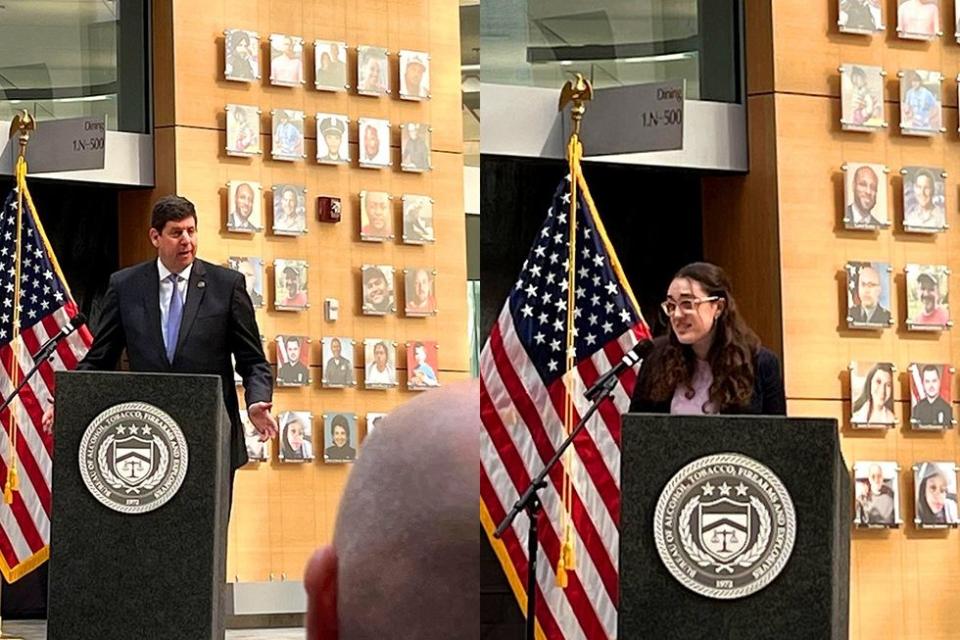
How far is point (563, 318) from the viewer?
4.99 meters

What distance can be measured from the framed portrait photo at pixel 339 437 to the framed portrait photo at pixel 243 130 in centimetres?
89

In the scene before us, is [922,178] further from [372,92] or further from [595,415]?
[372,92]

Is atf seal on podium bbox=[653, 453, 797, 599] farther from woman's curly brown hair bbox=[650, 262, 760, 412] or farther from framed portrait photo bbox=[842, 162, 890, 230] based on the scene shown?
framed portrait photo bbox=[842, 162, 890, 230]

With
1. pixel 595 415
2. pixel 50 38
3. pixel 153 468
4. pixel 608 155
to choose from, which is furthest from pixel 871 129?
pixel 50 38

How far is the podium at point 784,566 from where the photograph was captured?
2.81 metres

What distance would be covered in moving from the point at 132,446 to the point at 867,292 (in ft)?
6.35

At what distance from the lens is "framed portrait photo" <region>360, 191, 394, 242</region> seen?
15.8 feet

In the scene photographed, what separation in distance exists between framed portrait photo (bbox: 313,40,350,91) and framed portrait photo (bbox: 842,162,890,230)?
4.16 ft

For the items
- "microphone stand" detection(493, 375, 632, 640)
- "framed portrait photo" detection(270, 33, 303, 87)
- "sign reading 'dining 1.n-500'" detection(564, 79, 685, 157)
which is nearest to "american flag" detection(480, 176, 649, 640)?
"microphone stand" detection(493, 375, 632, 640)

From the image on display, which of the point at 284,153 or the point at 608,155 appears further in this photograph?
the point at 284,153

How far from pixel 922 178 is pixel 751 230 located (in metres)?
0.49

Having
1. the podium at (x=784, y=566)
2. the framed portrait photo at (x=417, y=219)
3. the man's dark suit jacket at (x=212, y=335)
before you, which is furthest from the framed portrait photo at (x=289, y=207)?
the podium at (x=784, y=566)

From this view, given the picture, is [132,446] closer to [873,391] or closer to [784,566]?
[784,566]

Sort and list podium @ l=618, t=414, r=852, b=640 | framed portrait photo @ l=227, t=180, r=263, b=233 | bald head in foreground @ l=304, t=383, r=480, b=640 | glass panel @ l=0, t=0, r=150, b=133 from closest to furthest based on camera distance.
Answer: bald head in foreground @ l=304, t=383, r=480, b=640
podium @ l=618, t=414, r=852, b=640
framed portrait photo @ l=227, t=180, r=263, b=233
glass panel @ l=0, t=0, r=150, b=133
